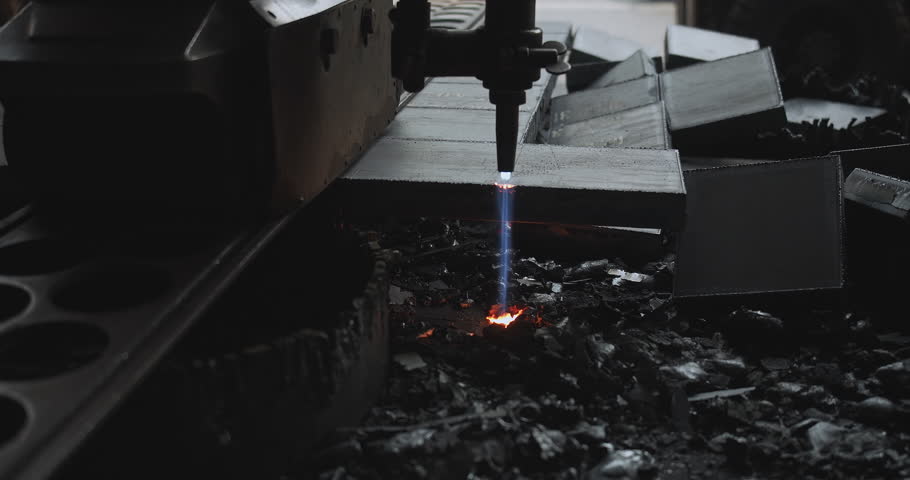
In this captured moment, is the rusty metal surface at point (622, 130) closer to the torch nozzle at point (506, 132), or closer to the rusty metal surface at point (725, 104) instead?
the rusty metal surface at point (725, 104)

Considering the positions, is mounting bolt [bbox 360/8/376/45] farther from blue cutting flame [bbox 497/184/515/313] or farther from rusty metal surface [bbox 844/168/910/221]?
rusty metal surface [bbox 844/168/910/221]

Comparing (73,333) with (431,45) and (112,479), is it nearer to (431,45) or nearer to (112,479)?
(112,479)

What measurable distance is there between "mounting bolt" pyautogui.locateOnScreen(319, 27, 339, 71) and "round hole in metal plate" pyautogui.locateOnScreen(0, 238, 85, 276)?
948 millimetres

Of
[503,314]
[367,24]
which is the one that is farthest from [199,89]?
[503,314]

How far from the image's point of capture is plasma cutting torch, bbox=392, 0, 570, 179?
8.35ft

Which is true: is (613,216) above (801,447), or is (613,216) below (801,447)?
above

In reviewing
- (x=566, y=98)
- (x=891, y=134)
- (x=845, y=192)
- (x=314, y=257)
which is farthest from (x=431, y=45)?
(x=891, y=134)

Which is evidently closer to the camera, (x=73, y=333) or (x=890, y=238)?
(x=73, y=333)

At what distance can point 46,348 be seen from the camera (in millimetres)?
2170

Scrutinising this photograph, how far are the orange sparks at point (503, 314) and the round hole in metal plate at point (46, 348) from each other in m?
1.41

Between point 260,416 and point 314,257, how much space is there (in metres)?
0.93

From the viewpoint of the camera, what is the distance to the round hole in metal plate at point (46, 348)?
6.64 feet

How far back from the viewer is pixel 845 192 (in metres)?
3.35

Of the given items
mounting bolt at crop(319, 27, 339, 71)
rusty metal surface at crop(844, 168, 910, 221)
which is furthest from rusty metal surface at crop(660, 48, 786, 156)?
mounting bolt at crop(319, 27, 339, 71)
